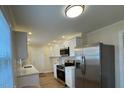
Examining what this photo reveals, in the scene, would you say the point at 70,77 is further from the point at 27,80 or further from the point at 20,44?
the point at 20,44

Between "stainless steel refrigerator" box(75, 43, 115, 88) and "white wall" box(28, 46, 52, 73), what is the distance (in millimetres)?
5278

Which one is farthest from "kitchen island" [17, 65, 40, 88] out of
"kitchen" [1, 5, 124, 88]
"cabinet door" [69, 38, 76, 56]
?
"cabinet door" [69, 38, 76, 56]

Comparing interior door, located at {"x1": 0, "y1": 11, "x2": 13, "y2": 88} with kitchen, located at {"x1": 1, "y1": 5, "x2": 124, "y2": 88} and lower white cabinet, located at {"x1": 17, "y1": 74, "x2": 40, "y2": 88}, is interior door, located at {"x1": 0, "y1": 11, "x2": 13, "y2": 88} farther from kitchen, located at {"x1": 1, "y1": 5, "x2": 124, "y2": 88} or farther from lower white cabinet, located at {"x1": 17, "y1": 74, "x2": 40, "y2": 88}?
lower white cabinet, located at {"x1": 17, "y1": 74, "x2": 40, "y2": 88}

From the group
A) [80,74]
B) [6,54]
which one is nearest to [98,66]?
[80,74]

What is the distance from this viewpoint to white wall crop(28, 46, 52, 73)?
805 cm

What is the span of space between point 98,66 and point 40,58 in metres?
5.98

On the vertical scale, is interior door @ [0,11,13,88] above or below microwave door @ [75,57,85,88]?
above

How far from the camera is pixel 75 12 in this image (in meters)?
2.24

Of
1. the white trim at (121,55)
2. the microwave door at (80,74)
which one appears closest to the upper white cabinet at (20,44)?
the microwave door at (80,74)

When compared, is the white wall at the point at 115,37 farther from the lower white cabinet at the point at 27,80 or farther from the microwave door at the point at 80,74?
the lower white cabinet at the point at 27,80

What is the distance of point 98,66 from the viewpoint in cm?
288

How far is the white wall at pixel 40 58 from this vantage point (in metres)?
8.05

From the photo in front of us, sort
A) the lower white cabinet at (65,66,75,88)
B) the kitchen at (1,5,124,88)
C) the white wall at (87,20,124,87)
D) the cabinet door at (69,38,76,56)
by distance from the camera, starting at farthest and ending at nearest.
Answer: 1. the cabinet door at (69,38,76,56)
2. the lower white cabinet at (65,66,75,88)
3. the white wall at (87,20,124,87)
4. the kitchen at (1,5,124,88)

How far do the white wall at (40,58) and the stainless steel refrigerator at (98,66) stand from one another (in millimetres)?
5278
